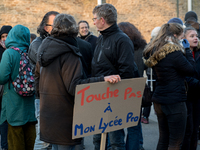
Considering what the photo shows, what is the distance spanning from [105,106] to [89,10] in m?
12.9

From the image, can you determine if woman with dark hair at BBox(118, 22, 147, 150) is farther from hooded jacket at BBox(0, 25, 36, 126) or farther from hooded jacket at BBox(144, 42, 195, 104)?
hooded jacket at BBox(0, 25, 36, 126)

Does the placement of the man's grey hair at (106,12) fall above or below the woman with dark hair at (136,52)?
above

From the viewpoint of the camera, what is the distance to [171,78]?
9.21 ft

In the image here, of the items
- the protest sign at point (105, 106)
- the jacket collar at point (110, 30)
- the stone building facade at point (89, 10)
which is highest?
the stone building facade at point (89, 10)

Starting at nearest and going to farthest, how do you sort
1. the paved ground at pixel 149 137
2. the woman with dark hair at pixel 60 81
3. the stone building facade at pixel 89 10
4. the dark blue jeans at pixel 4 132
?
the woman with dark hair at pixel 60 81, the dark blue jeans at pixel 4 132, the paved ground at pixel 149 137, the stone building facade at pixel 89 10

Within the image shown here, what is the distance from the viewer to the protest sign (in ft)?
6.86

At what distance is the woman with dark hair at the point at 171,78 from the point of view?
2791mm

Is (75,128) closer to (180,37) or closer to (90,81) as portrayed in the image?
(90,81)

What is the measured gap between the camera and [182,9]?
604 inches

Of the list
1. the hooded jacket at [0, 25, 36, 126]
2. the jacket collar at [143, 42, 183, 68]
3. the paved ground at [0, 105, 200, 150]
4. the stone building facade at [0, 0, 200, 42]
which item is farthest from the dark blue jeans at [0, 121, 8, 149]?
the stone building facade at [0, 0, 200, 42]

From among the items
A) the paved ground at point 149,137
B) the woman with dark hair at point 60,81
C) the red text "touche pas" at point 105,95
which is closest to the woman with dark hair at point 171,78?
the red text "touche pas" at point 105,95

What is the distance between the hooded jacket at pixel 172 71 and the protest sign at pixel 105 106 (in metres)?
0.56

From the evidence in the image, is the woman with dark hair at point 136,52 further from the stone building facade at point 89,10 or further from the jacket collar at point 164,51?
the stone building facade at point 89,10

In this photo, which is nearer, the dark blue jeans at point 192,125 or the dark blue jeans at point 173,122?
the dark blue jeans at point 173,122
